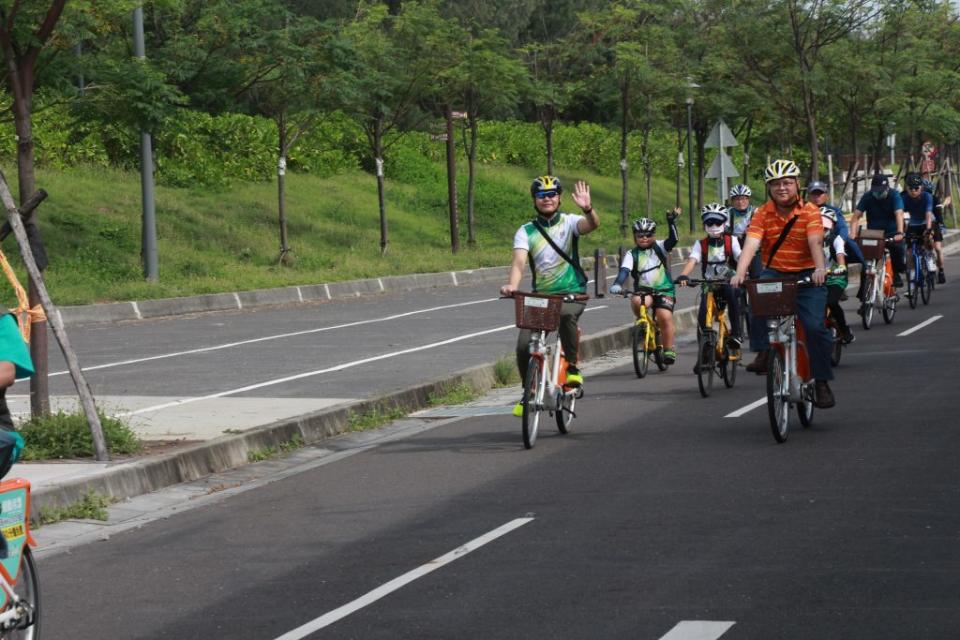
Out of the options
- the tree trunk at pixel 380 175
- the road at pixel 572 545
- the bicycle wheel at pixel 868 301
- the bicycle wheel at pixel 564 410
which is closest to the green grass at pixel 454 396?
the road at pixel 572 545

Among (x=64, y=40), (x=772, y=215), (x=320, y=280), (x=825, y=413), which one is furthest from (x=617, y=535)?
(x=320, y=280)

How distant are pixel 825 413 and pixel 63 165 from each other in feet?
94.8

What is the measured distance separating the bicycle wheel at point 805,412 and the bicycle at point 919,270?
38.4 feet

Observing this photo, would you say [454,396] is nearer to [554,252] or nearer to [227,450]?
[554,252]

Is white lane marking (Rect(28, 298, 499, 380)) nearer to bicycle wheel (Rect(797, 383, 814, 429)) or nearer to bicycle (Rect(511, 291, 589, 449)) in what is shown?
bicycle (Rect(511, 291, 589, 449))

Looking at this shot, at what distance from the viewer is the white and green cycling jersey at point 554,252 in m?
12.5

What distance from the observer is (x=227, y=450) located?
11953mm

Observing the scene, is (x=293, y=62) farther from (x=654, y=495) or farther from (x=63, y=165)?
(x=654, y=495)

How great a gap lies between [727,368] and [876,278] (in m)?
6.28

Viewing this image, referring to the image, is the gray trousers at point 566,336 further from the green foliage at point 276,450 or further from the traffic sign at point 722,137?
the traffic sign at point 722,137

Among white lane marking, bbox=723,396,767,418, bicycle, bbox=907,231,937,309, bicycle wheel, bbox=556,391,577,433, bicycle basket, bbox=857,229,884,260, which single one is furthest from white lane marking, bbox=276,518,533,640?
bicycle, bbox=907,231,937,309

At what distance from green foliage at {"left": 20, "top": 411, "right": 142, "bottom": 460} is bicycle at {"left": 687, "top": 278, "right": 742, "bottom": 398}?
5485 mm

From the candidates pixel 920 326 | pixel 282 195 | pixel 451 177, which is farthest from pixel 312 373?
pixel 451 177

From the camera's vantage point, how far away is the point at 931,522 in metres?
8.38
